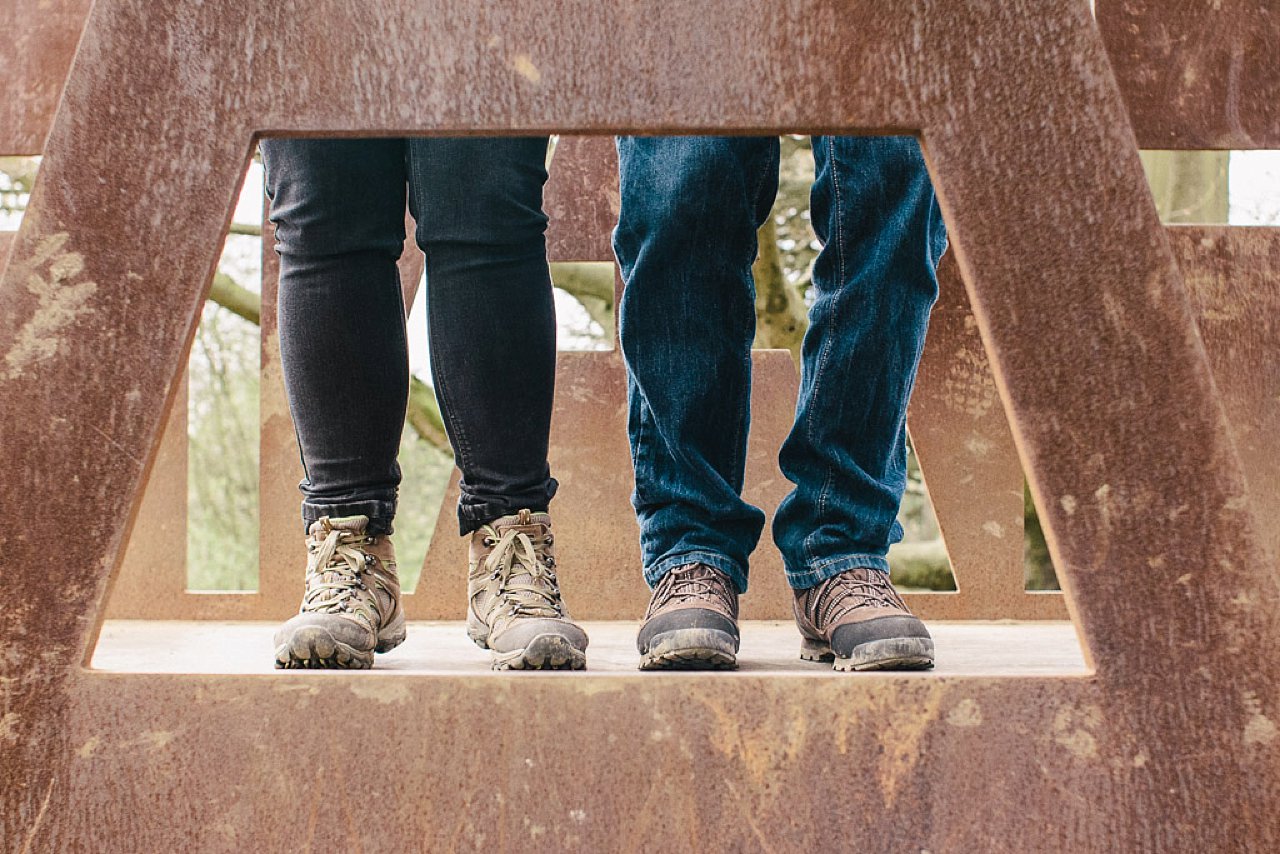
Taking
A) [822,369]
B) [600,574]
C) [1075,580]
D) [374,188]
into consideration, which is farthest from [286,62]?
[600,574]

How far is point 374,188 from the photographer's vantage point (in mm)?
1261

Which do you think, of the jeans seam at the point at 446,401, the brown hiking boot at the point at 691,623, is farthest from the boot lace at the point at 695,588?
the jeans seam at the point at 446,401

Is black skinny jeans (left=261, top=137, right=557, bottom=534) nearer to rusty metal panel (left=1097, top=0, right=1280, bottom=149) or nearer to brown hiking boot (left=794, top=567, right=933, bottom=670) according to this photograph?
brown hiking boot (left=794, top=567, right=933, bottom=670)

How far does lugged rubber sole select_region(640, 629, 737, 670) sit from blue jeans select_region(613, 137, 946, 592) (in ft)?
0.69

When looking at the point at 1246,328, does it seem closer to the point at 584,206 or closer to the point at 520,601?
the point at 584,206

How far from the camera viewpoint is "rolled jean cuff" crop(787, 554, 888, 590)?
1.33 meters

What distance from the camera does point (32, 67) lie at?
7.22 ft

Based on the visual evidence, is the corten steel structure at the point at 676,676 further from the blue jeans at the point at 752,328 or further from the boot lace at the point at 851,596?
the blue jeans at the point at 752,328

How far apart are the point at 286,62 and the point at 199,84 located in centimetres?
6

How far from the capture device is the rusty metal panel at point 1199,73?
203 centimetres

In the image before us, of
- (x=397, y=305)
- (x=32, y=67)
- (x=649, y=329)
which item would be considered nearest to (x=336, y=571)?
(x=397, y=305)

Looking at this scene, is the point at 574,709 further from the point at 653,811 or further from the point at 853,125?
the point at 853,125

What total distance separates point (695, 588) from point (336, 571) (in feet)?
1.22

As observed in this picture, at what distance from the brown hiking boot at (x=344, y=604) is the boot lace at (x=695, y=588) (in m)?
0.29
